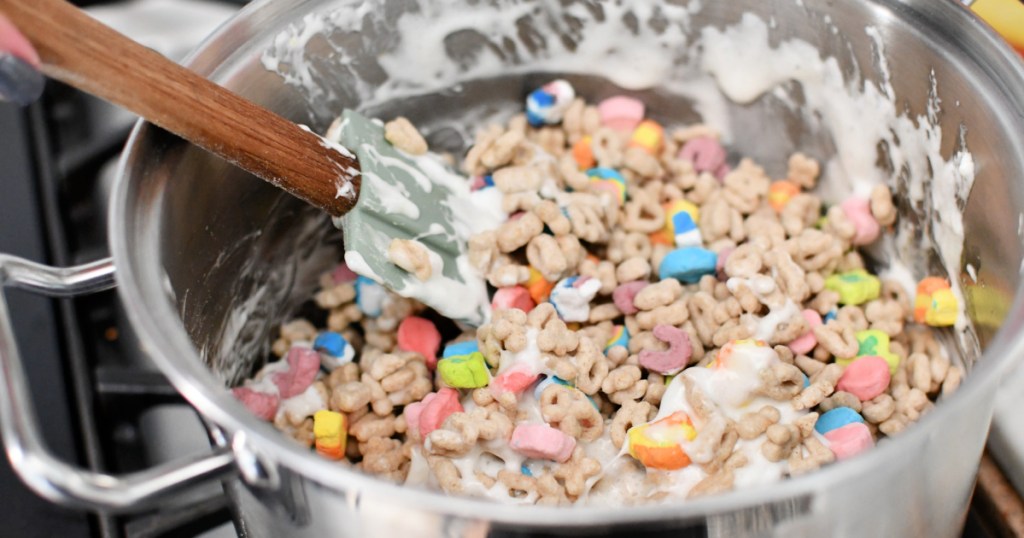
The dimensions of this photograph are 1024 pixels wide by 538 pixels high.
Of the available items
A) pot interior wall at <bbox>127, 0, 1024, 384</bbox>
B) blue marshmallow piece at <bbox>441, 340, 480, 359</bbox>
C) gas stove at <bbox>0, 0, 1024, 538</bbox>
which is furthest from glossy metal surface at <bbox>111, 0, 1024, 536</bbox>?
blue marshmallow piece at <bbox>441, 340, 480, 359</bbox>

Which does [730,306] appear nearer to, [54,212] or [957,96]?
[957,96]

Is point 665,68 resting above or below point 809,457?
above

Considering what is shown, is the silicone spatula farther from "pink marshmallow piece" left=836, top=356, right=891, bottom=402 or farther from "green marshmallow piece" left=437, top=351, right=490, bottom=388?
"pink marshmallow piece" left=836, top=356, right=891, bottom=402

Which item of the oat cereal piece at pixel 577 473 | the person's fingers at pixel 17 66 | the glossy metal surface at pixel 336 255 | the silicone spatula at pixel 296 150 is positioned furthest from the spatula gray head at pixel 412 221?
the person's fingers at pixel 17 66

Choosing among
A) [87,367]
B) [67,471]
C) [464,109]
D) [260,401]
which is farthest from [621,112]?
[67,471]

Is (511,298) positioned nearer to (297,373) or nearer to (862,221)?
(297,373)

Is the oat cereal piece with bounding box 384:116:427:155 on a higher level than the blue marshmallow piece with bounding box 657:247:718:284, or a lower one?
higher

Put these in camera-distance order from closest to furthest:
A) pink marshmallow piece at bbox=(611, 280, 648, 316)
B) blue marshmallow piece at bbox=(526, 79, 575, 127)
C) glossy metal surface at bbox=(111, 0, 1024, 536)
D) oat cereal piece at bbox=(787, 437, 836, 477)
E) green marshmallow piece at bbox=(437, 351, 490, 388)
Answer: glossy metal surface at bbox=(111, 0, 1024, 536), oat cereal piece at bbox=(787, 437, 836, 477), green marshmallow piece at bbox=(437, 351, 490, 388), pink marshmallow piece at bbox=(611, 280, 648, 316), blue marshmallow piece at bbox=(526, 79, 575, 127)
